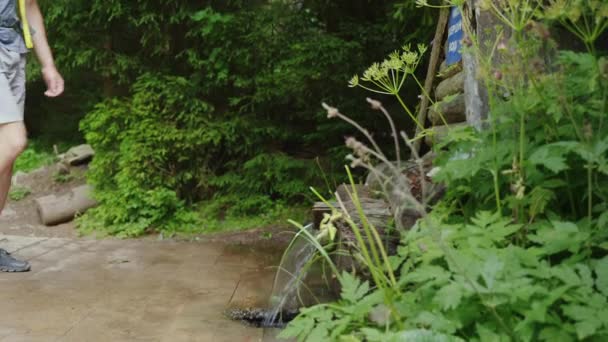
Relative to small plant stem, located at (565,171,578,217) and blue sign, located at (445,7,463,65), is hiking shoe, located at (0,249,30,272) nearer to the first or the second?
blue sign, located at (445,7,463,65)

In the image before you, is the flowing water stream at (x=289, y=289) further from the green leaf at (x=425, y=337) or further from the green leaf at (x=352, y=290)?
the green leaf at (x=425, y=337)

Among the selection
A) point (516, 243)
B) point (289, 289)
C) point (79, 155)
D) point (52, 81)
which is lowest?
point (289, 289)

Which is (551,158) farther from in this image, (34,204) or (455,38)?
(34,204)

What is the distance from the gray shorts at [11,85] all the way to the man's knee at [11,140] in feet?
0.15

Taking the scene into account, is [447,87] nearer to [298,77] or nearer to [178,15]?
[298,77]

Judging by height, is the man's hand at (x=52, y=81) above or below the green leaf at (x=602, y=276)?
above

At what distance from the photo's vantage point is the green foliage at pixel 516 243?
1.45m

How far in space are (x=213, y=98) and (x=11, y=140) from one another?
260cm

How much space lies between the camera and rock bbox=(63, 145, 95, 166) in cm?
735

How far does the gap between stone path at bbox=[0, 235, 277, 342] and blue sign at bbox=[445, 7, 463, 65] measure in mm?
1642

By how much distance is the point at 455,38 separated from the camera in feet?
11.2

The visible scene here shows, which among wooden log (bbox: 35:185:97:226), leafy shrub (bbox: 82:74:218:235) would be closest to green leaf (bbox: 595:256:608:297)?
leafy shrub (bbox: 82:74:218:235)

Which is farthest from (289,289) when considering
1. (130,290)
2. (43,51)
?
(43,51)

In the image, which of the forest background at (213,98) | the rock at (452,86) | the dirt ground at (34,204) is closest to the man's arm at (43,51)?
the forest background at (213,98)
